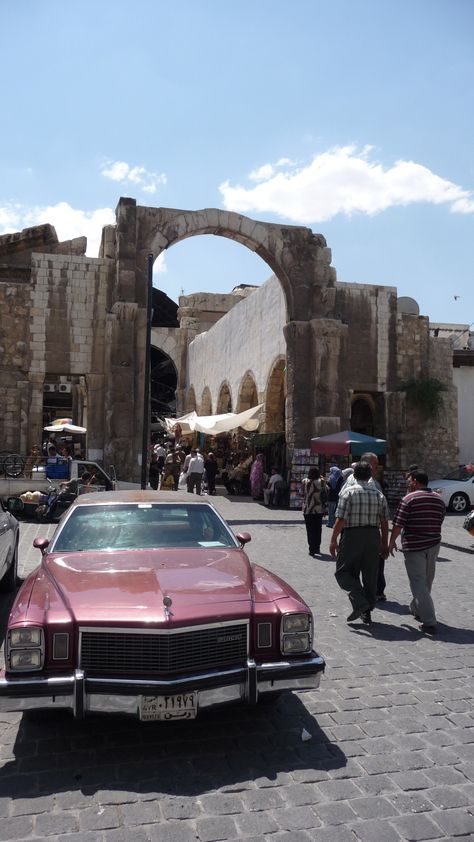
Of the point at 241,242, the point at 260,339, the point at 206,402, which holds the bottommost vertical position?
the point at 206,402

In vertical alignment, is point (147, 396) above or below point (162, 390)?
below

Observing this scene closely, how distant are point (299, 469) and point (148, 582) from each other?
14.9 metres

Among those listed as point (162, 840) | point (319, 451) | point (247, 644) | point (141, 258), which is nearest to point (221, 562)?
point (247, 644)

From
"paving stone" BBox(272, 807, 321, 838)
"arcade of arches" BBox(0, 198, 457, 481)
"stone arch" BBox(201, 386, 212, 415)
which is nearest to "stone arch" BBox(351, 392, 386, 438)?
"arcade of arches" BBox(0, 198, 457, 481)

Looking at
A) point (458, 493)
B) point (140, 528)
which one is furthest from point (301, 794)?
point (458, 493)

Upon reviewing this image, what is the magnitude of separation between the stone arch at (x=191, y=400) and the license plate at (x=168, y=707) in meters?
33.5

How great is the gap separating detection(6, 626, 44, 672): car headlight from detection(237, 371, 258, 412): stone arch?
Result: 22201mm

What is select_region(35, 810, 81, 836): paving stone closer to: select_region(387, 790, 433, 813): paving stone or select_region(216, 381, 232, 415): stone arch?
select_region(387, 790, 433, 813): paving stone

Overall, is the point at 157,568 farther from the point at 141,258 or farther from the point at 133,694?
the point at 141,258

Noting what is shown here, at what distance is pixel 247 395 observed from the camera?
85.4 ft

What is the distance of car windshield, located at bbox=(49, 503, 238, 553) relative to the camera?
492cm

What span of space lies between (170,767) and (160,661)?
22.0 inches

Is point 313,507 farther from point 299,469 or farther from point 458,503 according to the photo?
point 458,503

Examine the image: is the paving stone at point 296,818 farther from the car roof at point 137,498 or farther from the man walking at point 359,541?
the man walking at point 359,541
